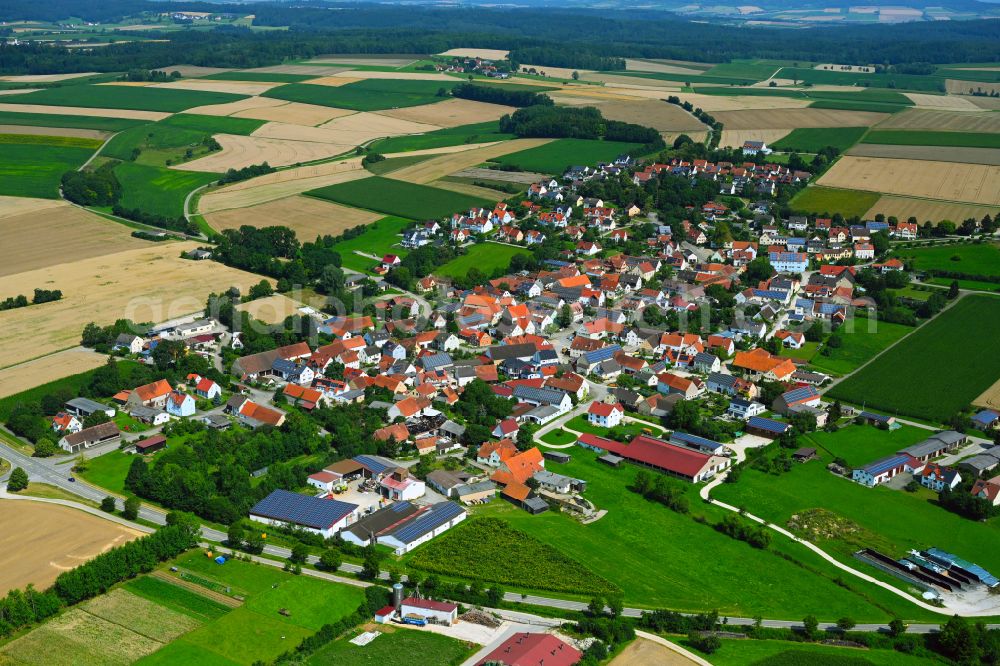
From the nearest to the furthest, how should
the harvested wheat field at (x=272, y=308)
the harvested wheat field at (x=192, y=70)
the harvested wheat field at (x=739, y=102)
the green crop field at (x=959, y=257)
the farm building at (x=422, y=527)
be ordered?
1. the farm building at (x=422, y=527)
2. the harvested wheat field at (x=272, y=308)
3. the green crop field at (x=959, y=257)
4. the harvested wheat field at (x=739, y=102)
5. the harvested wheat field at (x=192, y=70)

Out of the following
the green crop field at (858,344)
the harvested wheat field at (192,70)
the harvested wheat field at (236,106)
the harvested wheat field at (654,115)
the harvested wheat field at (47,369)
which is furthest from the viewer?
the harvested wheat field at (192,70)

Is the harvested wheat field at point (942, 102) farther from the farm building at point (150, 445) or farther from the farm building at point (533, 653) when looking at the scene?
the farm building at point (533, 653)

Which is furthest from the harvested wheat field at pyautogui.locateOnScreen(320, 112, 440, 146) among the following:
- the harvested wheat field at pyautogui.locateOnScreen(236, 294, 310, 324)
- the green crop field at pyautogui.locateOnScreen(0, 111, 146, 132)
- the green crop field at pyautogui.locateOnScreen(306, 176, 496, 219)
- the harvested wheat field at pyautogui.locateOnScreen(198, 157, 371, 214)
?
the harvested wheat field at pyautogui.locateOnScreen(236, 294, 310, 324)

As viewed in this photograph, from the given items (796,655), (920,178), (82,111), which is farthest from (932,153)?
(82,111)

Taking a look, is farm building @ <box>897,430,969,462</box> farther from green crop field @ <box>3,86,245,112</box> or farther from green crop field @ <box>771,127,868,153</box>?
green crop field @ <box>3,86,245,112</box>

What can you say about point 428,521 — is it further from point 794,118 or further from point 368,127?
point 794,118

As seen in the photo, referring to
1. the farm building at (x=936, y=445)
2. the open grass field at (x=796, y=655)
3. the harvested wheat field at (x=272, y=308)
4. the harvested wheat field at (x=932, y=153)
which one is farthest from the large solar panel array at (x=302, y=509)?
the harvested wheat field at (x=932, y=153)
